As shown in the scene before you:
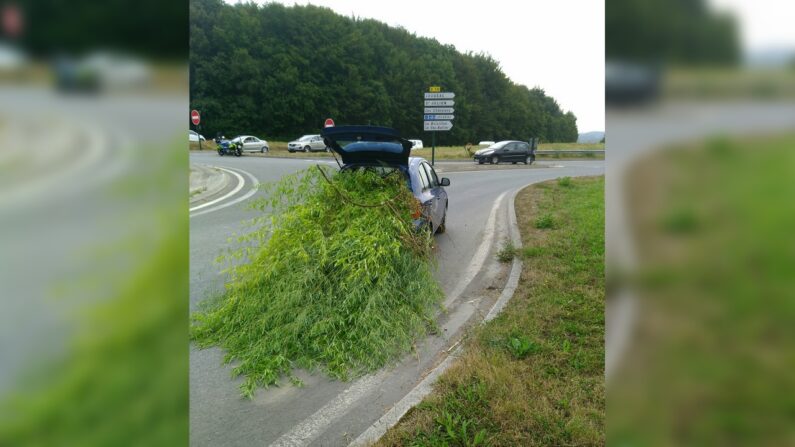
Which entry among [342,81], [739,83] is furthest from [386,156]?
[739,83]

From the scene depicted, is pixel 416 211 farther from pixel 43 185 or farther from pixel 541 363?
pixel 43 185

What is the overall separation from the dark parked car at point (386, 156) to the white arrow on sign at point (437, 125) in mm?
286

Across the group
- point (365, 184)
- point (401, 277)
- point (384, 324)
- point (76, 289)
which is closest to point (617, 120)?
point (76, 289)

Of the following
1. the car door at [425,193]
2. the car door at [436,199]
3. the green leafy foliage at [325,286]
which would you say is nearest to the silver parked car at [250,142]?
the green leafy foliage at [325,286]

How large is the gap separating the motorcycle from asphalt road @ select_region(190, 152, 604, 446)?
47mm

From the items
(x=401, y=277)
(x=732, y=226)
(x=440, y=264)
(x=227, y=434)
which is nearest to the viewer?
(x=732, y=226)

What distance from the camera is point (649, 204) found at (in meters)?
0.66

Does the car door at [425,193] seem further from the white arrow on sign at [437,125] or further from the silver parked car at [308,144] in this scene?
the white arrow on sign at [437,125]

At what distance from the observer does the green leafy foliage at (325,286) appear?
3.00 m

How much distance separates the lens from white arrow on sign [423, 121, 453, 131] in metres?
2.69

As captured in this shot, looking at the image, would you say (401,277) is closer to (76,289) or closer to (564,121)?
(564,121)

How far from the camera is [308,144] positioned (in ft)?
9.89

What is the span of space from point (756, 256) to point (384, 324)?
2658mm

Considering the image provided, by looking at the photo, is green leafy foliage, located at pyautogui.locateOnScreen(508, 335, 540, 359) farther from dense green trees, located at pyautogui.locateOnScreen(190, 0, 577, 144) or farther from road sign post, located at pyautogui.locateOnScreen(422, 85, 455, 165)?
road sign post, located at pyautogui.locateOnScreen(422, 85, 455, 165)
